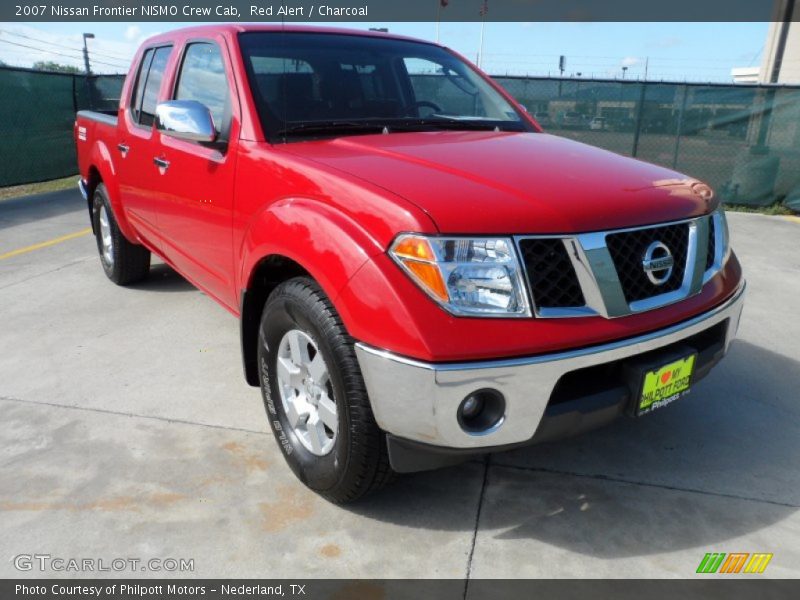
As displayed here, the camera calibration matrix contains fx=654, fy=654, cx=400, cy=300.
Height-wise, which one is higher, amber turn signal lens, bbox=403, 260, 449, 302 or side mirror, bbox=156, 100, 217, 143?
side mirror, bbox=156, 100, 217, 143

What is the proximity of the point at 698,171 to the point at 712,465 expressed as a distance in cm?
807

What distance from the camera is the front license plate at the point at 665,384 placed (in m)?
2.22

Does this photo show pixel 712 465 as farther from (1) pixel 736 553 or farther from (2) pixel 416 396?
(2) pixel 416 396

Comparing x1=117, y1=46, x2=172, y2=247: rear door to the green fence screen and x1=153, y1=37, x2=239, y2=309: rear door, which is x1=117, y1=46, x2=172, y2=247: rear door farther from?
the green fence screen

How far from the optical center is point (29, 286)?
5266 millimetres

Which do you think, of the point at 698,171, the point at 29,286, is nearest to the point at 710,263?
the point at 29,286

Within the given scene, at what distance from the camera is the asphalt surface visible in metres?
2.27

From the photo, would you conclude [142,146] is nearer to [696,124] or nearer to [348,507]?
[348,507]

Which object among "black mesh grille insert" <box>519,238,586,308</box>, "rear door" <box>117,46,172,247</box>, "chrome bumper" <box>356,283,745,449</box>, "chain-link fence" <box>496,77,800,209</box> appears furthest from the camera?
"chain-link fence" <box>496,77,800,209</box>

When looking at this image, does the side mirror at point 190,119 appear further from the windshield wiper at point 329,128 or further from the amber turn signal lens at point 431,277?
the amber turn signal lens at point 431,277

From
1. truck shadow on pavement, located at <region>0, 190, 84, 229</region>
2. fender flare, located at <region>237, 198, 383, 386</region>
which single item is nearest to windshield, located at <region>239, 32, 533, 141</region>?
fender flare, located at <region>237, 198, 383, 386</region>

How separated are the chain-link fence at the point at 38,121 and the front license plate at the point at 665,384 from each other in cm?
1023

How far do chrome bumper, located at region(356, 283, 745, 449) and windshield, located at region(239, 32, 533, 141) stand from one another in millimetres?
1329

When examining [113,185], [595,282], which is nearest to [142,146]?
[113,185]
